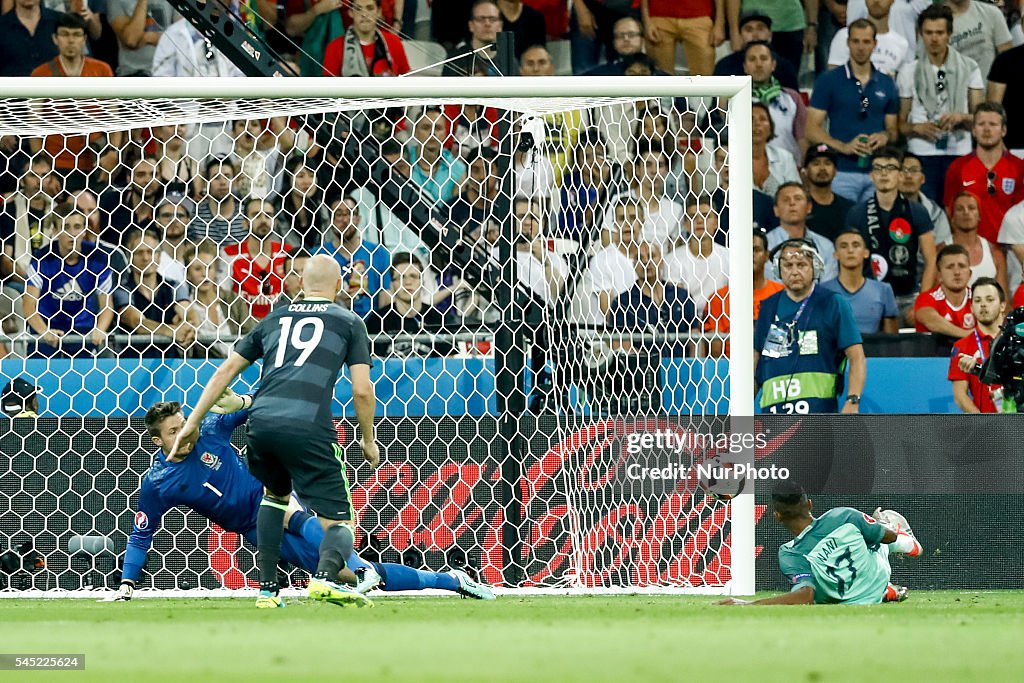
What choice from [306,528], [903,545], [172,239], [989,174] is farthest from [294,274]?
[989,174]

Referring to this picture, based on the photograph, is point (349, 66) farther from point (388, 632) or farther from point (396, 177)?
point (388, 632)

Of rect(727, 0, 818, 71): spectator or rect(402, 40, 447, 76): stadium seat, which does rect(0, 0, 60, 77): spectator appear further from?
rect(727, 0, 818, 71): spectator

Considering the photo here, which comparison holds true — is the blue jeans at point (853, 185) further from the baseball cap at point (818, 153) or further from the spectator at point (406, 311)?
Answer: the spectator at point (406, 311)

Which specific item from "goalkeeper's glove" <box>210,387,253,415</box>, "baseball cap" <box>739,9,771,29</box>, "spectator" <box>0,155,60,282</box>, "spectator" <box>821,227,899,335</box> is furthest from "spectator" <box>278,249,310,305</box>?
"baseball cap" <box>739,9,771,29</box>

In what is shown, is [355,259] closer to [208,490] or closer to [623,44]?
[208,490]

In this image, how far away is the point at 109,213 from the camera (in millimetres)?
9430

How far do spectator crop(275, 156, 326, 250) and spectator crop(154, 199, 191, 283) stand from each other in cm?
58

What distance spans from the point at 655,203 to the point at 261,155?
263 centimetres

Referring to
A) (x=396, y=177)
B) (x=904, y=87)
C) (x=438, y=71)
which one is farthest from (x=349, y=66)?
(x=904, y=87)

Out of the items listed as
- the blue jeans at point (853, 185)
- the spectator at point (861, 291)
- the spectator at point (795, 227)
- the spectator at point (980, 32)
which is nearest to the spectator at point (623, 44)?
the spectator at point (795, 227)

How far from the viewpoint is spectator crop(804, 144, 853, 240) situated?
11.2 metres

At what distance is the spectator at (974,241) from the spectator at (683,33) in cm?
214

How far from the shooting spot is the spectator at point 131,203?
31.7ft

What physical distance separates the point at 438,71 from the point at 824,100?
9.44 ft
